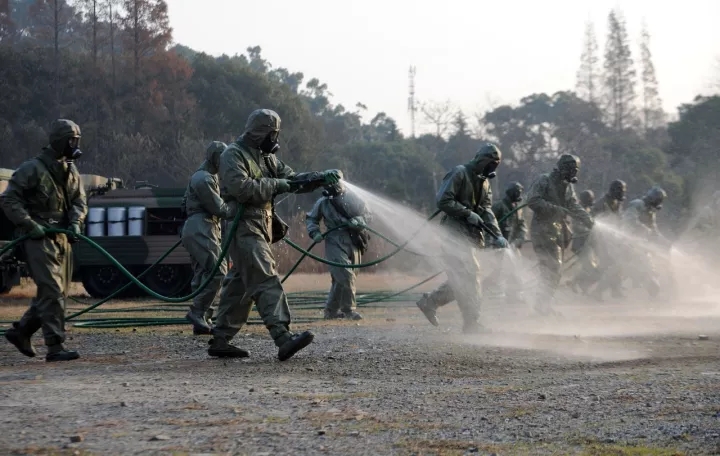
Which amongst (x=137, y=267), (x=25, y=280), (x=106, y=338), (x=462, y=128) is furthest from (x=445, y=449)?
(x=462, y=128)

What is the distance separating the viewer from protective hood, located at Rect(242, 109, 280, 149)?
32.1ft

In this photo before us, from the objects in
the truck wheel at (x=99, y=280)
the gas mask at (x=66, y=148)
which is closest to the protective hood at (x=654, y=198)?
the truck wheel at (x=99, y=280)

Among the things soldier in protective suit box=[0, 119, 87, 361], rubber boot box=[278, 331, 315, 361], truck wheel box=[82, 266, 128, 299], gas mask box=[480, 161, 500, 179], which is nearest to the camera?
rubber boot box=[278, 331, 315, 361]

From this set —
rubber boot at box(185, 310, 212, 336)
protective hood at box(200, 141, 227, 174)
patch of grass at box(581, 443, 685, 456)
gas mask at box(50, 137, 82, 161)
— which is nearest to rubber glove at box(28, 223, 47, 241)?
gas mask at box(50, 137, 82, 161)

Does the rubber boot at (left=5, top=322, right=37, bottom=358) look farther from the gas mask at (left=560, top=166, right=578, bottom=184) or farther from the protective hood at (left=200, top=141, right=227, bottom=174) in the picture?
the gas mask at (left=560, top=166, right=578, bottom=184)

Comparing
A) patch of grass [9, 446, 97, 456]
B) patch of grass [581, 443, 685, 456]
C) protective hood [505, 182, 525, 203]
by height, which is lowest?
patch of grass [581, 443, 685, 456]

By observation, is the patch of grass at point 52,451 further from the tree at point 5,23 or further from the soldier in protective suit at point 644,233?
A: the tree at point 5,23

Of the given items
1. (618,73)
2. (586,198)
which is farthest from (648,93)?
(586,198)

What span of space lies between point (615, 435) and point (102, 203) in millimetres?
18540

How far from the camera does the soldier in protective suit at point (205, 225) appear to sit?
42.7 ft

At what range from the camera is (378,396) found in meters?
7.77

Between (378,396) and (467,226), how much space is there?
513 centimetres

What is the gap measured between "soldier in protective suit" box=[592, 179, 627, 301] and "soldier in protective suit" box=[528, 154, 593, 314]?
19.5ft

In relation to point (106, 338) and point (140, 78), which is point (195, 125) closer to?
point (140, 78)
